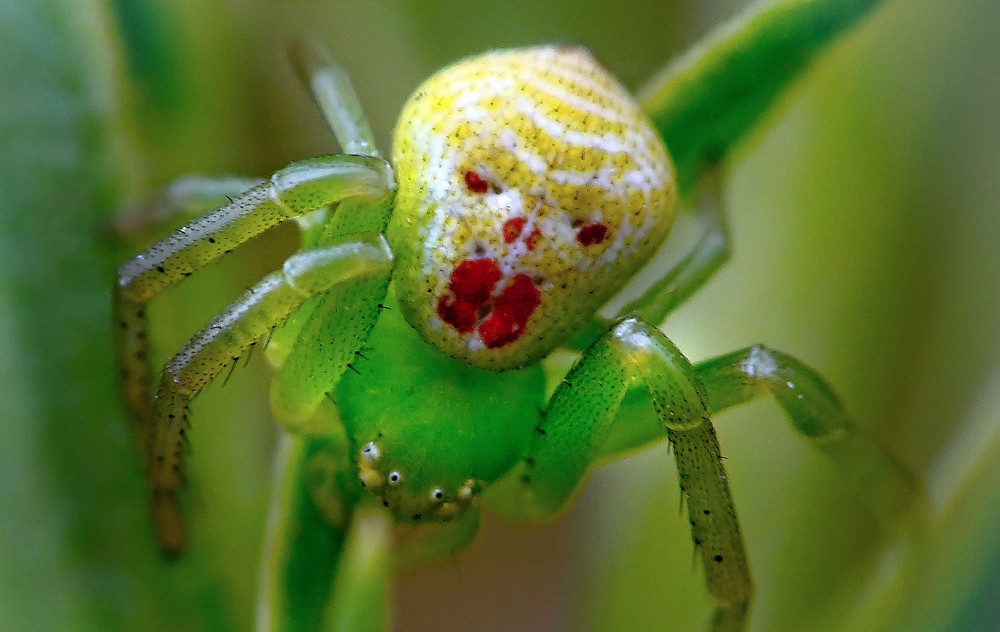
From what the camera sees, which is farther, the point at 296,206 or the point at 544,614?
the point at 544,614

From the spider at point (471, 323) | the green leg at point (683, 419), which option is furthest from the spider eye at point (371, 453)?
the green leg at point (683, 419)

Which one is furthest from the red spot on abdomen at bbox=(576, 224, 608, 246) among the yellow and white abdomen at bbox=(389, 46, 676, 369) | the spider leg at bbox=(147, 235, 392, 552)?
the spider leg at bbox=(147, 235, 392, 552)

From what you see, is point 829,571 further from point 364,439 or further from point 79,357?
point 79,357

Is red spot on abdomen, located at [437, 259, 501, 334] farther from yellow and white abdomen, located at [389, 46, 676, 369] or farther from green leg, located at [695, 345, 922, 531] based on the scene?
green leg, located at [695, 345, 922, 531]

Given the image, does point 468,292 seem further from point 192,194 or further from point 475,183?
point 192,194

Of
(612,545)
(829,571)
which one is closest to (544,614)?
(612,545)

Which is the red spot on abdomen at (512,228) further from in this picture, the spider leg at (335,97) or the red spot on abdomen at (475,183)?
the spider leg at (335,97)

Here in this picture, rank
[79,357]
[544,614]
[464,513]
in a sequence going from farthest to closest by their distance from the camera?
[544,614]
[464,513]
[79,357]

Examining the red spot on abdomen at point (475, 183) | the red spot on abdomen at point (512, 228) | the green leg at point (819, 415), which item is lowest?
the green leg at point (819, 415)
